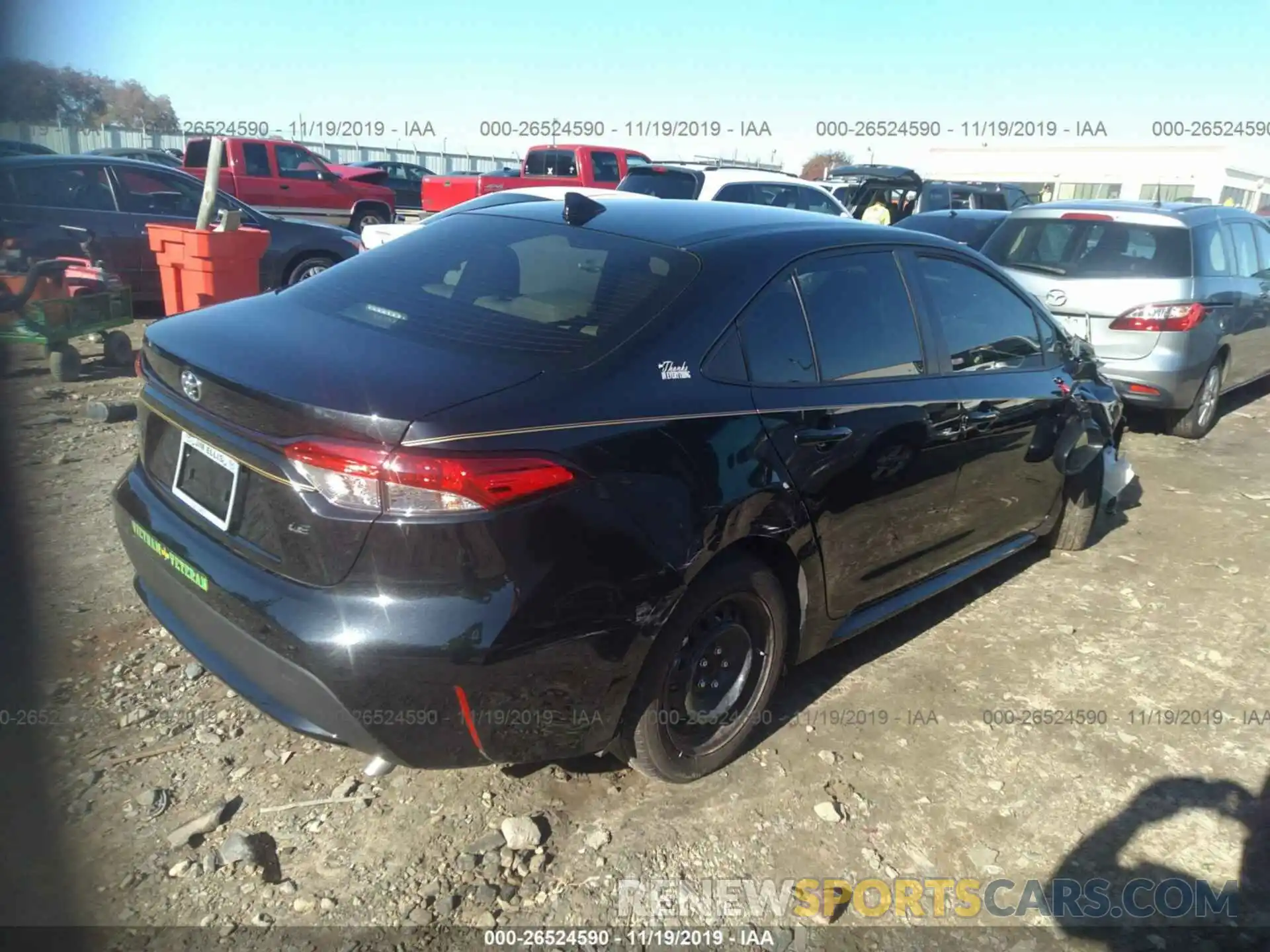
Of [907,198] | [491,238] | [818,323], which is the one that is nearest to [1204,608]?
[818,323]

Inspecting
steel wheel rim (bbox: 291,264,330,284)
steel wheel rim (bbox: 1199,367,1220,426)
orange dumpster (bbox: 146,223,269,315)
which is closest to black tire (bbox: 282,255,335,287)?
steel wheel rim (bbox: 291,264,330,284)

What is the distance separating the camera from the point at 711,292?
278 centimetres

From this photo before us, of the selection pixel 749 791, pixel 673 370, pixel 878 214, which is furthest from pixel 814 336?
pixel 878 214

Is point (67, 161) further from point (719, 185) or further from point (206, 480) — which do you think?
point (206, 480)

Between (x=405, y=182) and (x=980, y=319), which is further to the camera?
(x=405, y=182)

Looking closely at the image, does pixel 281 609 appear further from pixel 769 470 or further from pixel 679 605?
pixel 769 470

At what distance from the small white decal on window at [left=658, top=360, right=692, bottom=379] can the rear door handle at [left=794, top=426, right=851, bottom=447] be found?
46cm

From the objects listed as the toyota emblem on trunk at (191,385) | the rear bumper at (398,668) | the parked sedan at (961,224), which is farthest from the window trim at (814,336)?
the parked sedan at (961,224)

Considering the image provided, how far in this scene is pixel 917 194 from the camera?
17.4 meters

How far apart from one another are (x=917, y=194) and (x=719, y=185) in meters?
8.31

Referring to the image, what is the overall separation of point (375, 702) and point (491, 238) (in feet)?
5.58

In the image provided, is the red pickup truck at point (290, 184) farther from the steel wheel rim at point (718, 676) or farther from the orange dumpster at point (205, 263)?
the steel wheel rim at point (718, 676)

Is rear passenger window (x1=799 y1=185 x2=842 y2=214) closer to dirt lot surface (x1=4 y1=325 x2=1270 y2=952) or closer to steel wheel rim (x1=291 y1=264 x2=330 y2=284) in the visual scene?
steel wheel rim (x1=291 y1=264 x2=330 y2=284)

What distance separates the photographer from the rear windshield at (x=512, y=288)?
2590 millimetres
